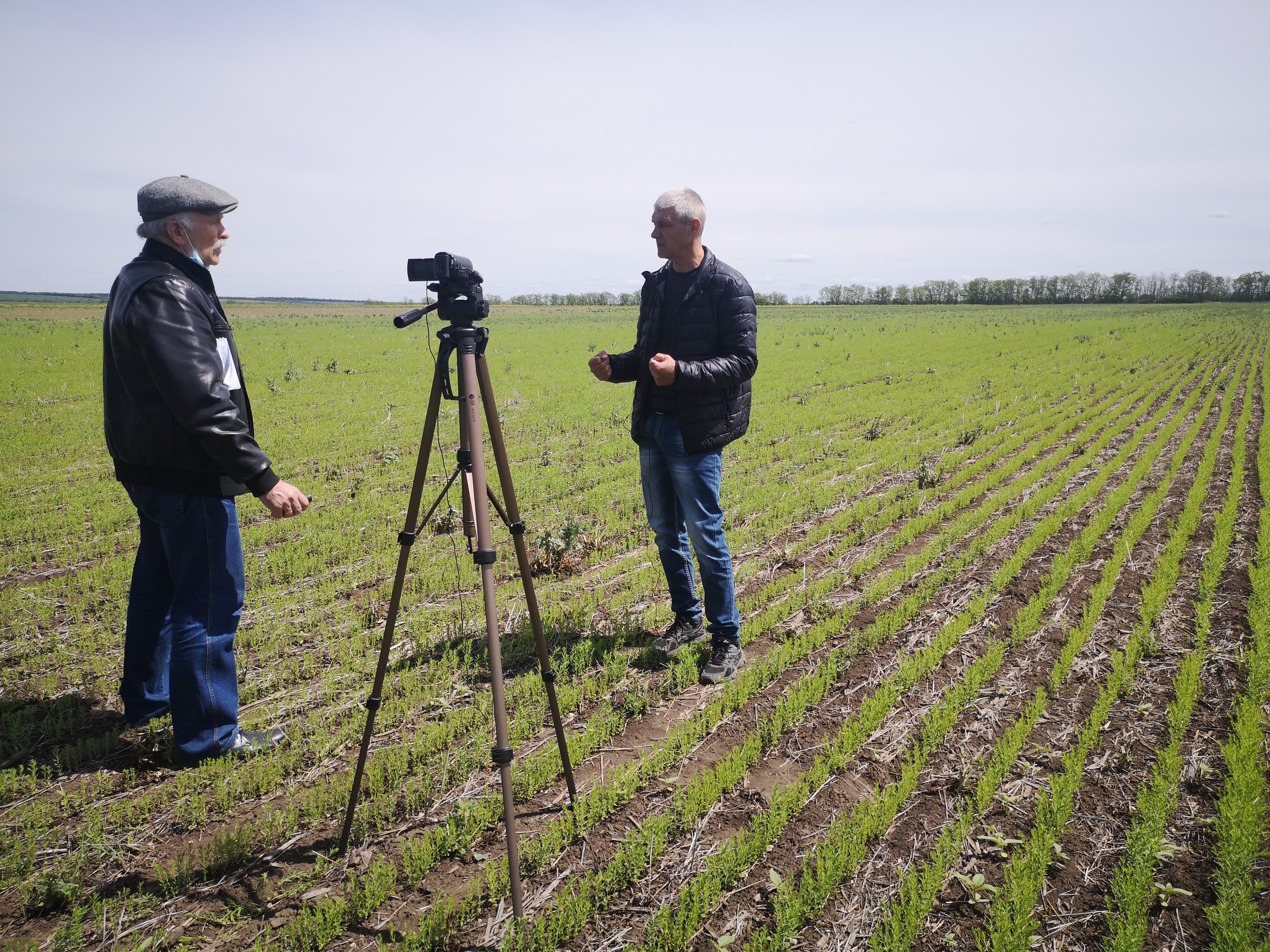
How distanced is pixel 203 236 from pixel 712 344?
2935mm

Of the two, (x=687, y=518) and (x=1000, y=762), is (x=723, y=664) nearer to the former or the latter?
(x=687, y=518)

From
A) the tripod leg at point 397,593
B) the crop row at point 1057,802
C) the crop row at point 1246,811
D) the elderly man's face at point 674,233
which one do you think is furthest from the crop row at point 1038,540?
the elderly man's face at point 674,233

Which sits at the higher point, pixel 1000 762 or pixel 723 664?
pixel 723 664

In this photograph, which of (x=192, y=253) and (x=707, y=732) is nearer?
(x=192, y=253)

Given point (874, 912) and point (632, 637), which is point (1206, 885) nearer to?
point (874, 912)

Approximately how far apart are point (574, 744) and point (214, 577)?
7.22 ft

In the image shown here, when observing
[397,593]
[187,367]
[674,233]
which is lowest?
[397,593]

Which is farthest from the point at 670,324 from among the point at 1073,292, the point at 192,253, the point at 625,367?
the point at 1073,292

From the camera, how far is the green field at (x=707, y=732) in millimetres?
2902

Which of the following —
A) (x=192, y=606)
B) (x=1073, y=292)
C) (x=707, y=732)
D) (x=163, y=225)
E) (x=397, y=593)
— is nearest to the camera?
(x=397, y=593)

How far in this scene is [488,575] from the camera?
2762mm

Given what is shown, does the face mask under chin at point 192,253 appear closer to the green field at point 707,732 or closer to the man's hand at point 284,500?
the man's hand at point 284,500

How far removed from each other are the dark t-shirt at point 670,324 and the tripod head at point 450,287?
1.74 m

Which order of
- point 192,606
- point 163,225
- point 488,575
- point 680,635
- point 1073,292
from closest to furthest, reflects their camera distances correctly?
point 488,575, point 163,225, point 192,606, point 680,635, point 1073,292
